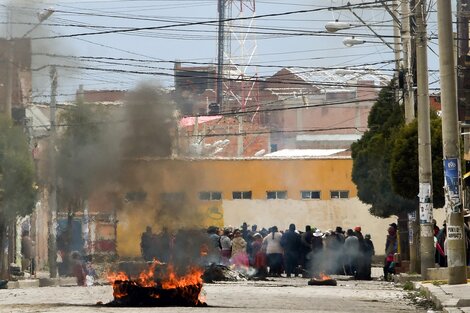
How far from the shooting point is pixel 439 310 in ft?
75.1

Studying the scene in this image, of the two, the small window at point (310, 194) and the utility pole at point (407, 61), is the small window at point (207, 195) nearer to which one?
the utility pole at point (407, 61)

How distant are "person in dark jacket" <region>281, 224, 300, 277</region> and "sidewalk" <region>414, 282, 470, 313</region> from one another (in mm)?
14906

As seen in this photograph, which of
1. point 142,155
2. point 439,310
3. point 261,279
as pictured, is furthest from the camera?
point 261,279

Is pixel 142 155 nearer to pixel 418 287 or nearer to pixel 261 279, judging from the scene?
pixel 418 287

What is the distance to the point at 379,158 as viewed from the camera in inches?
1980

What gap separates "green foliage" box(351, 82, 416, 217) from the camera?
Result: 48406mm

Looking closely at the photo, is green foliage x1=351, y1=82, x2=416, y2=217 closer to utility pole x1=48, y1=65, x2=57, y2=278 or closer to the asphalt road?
utility pole x1=48, y1=65, x2=57, y2=278

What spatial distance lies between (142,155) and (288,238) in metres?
17.2

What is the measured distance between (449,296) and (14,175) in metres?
25.4

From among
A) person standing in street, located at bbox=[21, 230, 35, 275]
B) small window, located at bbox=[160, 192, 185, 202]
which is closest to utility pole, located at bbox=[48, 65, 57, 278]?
person standing in street, located at bbox=[21, 230, 35, 275]

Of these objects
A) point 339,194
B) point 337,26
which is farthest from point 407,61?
point 339,194

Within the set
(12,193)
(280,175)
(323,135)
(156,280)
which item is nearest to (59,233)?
(12,193)

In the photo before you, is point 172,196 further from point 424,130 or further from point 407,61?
point 407,61

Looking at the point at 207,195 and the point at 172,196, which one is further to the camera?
the point at 207,195
